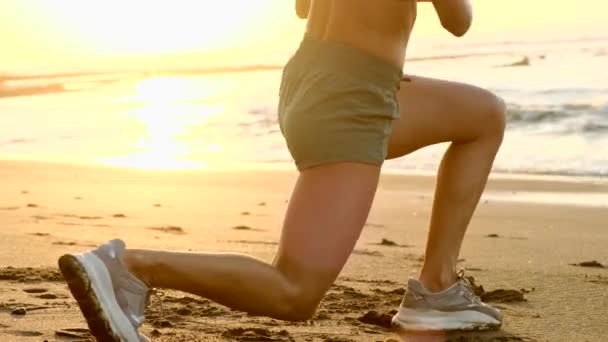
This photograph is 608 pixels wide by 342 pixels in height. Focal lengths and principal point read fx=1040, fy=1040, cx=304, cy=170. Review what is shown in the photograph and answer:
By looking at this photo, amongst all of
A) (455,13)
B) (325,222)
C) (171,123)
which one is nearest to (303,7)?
(455,13)

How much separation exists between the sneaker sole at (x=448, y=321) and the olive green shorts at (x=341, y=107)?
0.81m

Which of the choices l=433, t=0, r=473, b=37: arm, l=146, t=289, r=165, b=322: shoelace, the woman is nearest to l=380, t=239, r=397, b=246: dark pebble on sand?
l=146, t=289, r=165, b=322: shoelace

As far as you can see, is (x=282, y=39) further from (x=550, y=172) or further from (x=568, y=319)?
(x=568, y=319)

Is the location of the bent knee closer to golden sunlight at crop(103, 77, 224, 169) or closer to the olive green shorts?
the olive green shorts

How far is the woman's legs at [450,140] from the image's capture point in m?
3.66

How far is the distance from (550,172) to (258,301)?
318 inches

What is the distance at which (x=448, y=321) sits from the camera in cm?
383

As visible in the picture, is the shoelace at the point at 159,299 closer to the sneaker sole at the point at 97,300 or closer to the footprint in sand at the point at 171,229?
the sneaker sole at the point at 97,300

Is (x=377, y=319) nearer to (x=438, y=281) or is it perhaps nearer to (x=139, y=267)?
(x=438, y=281)

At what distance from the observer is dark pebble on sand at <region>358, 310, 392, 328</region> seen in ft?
12.9

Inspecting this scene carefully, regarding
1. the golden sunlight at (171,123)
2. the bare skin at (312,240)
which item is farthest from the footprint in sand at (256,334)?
the golden sunlight at (171,123)

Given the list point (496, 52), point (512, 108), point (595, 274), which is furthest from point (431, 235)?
point (496, 52)

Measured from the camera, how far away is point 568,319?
4.03m

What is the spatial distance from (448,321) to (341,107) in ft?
3.49
